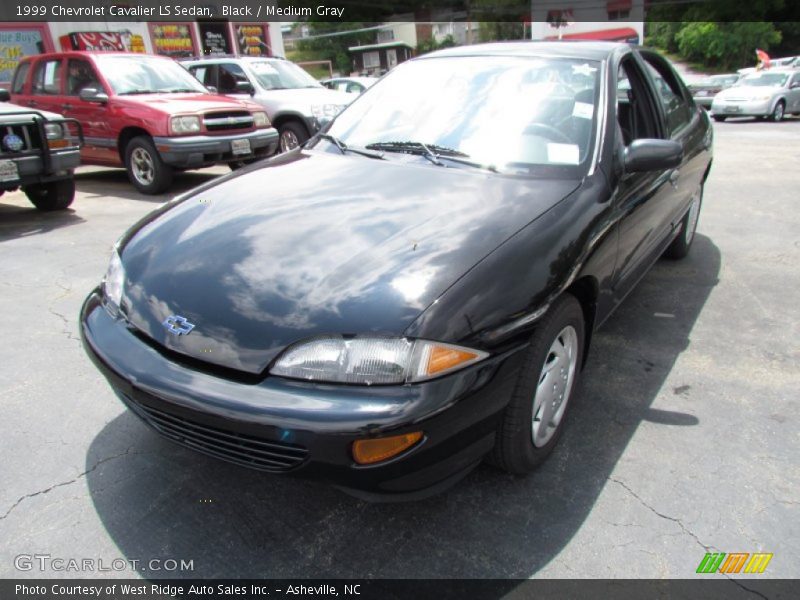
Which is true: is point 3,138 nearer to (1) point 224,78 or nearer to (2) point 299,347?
(1) point 224,78

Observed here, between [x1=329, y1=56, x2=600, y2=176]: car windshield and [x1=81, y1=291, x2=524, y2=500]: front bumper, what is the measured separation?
1.15m

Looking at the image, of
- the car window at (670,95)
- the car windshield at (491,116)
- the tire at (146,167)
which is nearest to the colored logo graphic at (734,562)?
the car windshield at (491,116)

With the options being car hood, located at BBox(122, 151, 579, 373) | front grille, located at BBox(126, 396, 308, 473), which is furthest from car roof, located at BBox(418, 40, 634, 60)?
front grille, located at BBox(126, 396, 308, 473)

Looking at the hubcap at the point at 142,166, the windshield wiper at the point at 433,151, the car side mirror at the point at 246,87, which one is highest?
the car side mirror at the point at 246,87

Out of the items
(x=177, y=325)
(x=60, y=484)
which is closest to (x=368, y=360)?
(x=177, y=325)

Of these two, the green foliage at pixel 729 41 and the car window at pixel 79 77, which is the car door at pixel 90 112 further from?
the green foliage at pixel 729 41

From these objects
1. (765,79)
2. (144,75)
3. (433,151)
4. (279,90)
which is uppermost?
(144,75)

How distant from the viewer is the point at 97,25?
600 inches

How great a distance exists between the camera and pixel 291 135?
970 cm

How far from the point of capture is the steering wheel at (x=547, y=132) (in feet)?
9.02

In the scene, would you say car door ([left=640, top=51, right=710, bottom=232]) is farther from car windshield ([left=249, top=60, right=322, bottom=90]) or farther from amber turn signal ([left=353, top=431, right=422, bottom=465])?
car windshield ([left=249, top=60, right=322, bottom=90])

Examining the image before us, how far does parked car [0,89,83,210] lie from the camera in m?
5.84

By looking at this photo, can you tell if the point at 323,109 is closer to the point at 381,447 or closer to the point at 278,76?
the point at 278,76

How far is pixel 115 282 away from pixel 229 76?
28.9 feet
